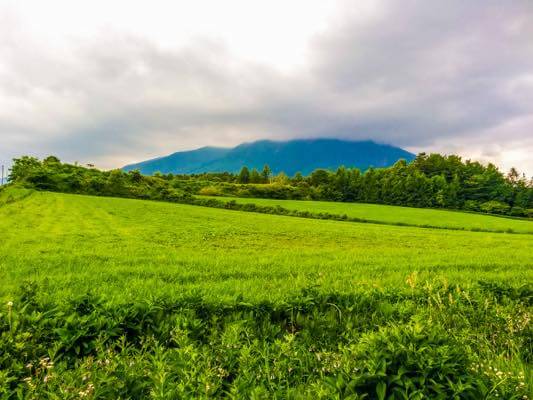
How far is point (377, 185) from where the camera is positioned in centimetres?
10662

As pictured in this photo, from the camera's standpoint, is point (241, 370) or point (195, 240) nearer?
point (241, 370)

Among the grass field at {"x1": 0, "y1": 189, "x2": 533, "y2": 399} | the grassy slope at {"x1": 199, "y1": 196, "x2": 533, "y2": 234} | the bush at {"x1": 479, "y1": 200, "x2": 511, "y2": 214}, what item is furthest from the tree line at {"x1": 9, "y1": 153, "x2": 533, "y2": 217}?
the grass field at {"x1": 0, "y1": 189, "x2": 533, "y2": 399}

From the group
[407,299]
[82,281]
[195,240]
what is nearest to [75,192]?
[195,240]

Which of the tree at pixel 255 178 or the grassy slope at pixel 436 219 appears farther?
the tree at pixel 255 178

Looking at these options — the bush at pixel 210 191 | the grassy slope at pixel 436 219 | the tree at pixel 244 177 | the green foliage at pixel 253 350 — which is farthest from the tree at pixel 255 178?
the green foliage at pixel 253 350

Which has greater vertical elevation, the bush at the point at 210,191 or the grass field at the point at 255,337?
the bush at the point at 210,191

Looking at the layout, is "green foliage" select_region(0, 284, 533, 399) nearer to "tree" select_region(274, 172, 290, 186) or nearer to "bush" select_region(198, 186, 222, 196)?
"bush" select_region(198, 186, 222, 196)

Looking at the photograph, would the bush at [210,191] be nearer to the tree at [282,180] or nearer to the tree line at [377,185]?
the tree line at [377,185]

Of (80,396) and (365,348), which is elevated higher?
(365,348)

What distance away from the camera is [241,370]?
3.61 meters

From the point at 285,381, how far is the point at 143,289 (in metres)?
3.85

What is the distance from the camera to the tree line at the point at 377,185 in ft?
234

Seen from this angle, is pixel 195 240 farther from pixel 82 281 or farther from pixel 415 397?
pixel 415 397

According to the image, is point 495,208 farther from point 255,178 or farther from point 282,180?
point 255,178
